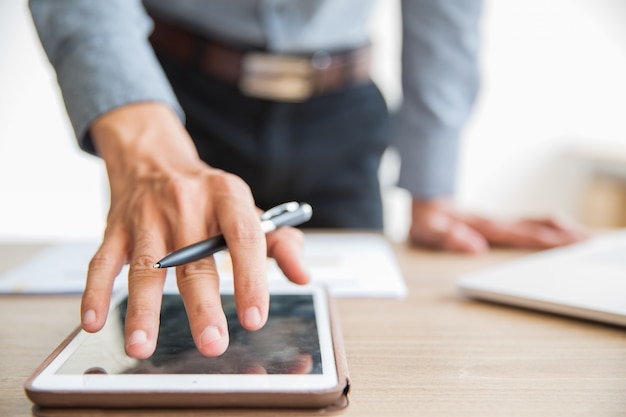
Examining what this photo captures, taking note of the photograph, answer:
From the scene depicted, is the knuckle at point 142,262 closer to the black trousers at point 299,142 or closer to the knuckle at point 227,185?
the knuckle at point 227,185

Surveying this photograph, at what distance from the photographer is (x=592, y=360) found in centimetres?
45

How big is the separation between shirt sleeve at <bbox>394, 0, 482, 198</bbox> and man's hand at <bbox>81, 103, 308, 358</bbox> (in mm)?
506

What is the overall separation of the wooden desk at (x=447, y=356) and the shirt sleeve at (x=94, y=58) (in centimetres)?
20

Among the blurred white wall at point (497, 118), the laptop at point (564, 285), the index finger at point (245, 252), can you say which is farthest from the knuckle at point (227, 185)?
the blurred white wall at point (497, 118)

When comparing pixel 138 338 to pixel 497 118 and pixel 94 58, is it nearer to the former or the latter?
pixel 94 58

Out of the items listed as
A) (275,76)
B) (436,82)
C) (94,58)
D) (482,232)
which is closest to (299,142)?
(275,76)

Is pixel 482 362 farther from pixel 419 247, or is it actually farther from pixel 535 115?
pixel 535 115

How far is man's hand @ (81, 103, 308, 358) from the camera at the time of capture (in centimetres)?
41

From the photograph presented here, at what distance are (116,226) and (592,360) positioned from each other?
0.39m

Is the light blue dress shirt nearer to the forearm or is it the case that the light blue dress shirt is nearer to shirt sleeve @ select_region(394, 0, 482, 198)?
shirt sleeve @ select_region(394, 0, 482, 198)

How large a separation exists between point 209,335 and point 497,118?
2.58 m

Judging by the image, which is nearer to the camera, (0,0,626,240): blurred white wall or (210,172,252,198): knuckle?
(210,172,252,198): knuckle

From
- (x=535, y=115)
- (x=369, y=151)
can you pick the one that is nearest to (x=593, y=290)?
(x=369, y=151)

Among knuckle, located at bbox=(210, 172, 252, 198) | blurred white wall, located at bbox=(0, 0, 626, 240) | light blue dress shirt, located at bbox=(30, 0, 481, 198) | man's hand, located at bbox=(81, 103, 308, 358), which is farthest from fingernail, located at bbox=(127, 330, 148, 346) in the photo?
blurred white wall, located at bbox=(0, 0, 626, 240)
